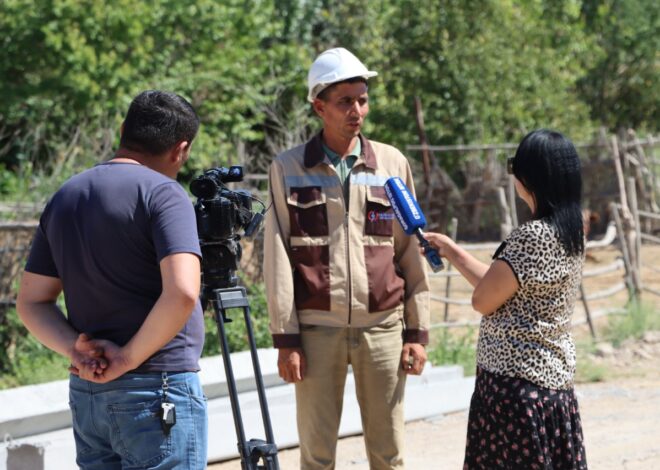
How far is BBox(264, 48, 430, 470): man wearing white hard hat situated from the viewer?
12.7ft

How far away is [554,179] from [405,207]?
0.51 meters

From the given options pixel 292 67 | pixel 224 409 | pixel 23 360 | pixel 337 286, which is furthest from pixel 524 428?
pixel 292 67

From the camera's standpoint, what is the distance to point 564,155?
10.8ft

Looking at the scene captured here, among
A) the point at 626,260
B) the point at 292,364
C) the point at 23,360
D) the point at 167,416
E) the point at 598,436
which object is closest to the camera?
the point at 167,416

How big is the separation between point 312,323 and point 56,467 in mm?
1792

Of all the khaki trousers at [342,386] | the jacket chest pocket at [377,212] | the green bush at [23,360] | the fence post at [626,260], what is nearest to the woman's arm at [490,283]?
the jacket chest pocket at [377,212]

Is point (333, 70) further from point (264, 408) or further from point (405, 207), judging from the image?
point (264, 408)

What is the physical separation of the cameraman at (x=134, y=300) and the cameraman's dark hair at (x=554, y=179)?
115 centimetres

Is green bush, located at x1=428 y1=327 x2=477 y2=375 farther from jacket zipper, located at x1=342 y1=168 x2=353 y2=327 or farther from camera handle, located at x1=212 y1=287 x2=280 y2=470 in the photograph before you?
camera handle, located at x1=212 y1=287 x2=280 y2=470

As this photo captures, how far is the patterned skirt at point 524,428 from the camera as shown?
3.30 m

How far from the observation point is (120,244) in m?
2.67

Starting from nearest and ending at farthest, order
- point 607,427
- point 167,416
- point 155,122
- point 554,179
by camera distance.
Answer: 1. point 167,416
2. point 155,122
3. point 554,179
4. point 607,427

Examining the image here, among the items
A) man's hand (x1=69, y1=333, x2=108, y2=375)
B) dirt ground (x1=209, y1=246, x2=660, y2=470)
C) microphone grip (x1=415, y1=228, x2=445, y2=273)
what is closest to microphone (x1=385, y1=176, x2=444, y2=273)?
microphone grip (x1=415, y1=228, x2=445, y2=273)

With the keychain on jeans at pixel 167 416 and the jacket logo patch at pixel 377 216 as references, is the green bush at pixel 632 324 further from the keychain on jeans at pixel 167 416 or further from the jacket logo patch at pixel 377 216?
the keychain on jeans at pixel 167 416
